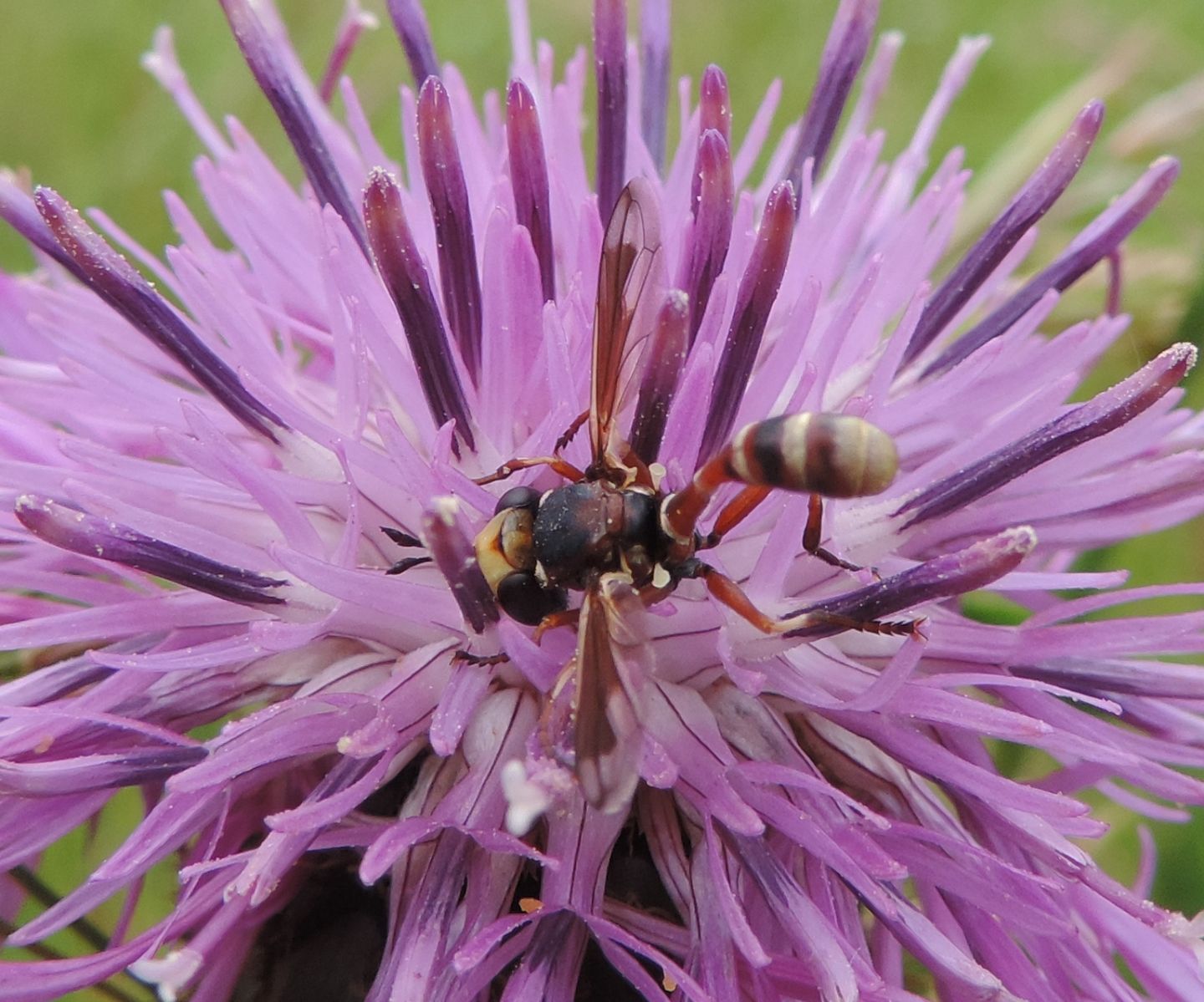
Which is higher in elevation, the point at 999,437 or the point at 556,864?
the point at 999,437

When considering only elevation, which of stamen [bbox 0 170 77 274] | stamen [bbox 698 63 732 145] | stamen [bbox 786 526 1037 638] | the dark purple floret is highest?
stamen [bbox 698 63 732 145]

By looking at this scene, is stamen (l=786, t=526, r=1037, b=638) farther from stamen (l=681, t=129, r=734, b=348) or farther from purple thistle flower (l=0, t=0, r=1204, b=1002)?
stamen (l=681, t=129, r=734, b=348)

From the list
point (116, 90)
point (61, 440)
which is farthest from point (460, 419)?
point (116, 90)

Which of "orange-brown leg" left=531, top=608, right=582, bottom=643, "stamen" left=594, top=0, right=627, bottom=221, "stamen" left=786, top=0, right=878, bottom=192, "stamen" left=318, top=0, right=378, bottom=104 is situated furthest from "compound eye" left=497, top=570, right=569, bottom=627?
"stamen" left=318, top=0, right=378, bottom=104

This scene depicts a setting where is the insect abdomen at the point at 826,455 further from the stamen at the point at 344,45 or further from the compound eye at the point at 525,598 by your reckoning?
the stamen at the point at 344,45

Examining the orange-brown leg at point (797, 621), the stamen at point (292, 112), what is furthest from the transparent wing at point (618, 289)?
the stamen at point (292, 112)

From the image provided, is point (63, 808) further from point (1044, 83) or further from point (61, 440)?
point (1044, 83)
